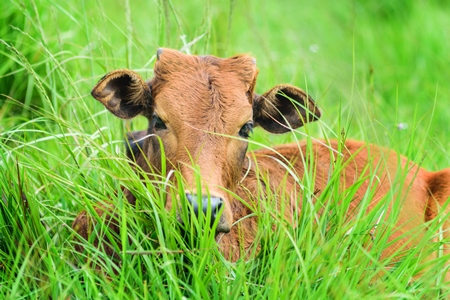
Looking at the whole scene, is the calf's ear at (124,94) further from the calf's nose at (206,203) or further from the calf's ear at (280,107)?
the calf's nose at (206,203)

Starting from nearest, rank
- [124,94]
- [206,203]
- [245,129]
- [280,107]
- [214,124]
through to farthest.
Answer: [206,203], [214,124], [245,129], [124,94], [280,107]

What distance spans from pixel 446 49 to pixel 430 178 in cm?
408

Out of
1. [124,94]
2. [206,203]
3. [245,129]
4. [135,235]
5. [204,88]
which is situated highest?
[204,88]

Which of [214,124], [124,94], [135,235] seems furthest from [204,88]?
[135,235]

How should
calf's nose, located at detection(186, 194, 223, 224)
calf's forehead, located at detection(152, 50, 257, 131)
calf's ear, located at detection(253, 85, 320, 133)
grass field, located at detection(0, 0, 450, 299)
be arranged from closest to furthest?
grass field, located at detection(0, 0, 450, 299) → calf's nose, located at detection(186, 194, 223, 224) → calf's forehead, located at detection(152, 50, 257, 131) → calf's ear, located at detection(253, 85, 320, 133)

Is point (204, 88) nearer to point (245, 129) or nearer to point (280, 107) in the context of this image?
point (245, 129)

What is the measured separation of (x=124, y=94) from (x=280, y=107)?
105 centimetres

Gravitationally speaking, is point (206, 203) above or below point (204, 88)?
below

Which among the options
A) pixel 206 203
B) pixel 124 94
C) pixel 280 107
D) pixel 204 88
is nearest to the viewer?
pixel 206 203

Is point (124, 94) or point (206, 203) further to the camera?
point (124, 94)

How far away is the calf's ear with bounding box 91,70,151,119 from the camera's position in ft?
15.7

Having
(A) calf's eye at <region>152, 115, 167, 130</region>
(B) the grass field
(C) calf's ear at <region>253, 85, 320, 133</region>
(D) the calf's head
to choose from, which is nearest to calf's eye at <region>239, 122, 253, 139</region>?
(D) the calf's head

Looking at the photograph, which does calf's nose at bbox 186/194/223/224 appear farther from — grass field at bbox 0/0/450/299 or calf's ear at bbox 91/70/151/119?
calf's ear at bbox 91/70/151/119

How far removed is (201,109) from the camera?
4.54 meters
